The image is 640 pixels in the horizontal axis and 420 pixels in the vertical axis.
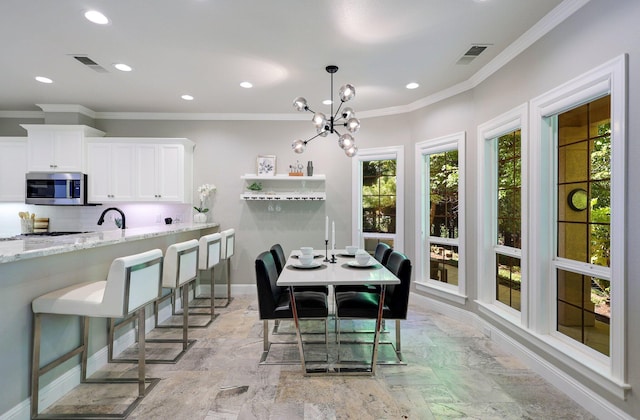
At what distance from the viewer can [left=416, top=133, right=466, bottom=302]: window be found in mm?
3842

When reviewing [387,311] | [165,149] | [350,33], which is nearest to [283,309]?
[387,311]

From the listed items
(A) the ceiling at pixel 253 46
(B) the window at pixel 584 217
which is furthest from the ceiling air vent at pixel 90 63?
(B) the window at pixel 584 217

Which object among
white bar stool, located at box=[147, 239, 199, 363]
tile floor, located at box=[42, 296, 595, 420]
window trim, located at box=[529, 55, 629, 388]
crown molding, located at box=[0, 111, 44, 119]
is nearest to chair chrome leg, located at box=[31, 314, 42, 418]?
tile floor, located at box=[42, 296, 595, 420]

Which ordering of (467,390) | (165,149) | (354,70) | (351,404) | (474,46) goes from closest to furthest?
1. (351,404)
2. (467,390)
3. (474,46)
4. (354,70)
5. (165,149)

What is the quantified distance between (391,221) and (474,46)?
8.04 feet

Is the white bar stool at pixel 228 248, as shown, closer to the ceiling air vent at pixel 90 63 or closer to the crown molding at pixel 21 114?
the ceiling air vent at pixel 90 63

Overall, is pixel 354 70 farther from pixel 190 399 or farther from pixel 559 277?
pixel 190 399

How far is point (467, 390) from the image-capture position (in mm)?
2354

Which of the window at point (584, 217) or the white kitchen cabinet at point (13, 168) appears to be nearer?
the window at point (584, 217)

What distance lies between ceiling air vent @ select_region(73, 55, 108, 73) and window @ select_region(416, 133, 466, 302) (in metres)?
3.73

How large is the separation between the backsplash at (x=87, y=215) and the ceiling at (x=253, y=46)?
59.7 inches

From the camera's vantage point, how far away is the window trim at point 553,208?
1.90 m

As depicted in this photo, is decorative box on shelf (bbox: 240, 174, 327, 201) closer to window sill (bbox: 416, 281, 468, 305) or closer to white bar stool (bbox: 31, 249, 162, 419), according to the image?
window sill (bbox: 416, 281, 468, 305)

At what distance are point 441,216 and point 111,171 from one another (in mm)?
4540
